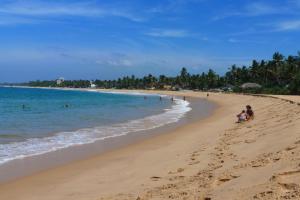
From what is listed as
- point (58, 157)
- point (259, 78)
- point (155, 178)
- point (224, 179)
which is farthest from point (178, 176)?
point (259, 78)

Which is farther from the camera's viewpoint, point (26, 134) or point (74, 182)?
point (26, 134)

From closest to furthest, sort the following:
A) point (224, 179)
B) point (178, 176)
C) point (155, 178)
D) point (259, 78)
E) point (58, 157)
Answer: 1. point (224, 179)
2. point (178, 176)
3. point (155, 178)
4. point (58, 157)
5. point (259, 78)

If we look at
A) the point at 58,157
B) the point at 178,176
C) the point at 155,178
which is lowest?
the point at 58,157

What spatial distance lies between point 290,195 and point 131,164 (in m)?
7.41

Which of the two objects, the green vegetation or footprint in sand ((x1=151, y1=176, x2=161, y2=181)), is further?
the green vegetation

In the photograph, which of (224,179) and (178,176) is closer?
(224,179)

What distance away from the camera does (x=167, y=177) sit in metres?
10.2

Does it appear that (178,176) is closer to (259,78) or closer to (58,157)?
(58,157)

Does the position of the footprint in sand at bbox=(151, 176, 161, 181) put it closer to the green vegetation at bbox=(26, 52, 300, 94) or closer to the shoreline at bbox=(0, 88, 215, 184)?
the shoreline at bbox=(0, 88, 215, 184)

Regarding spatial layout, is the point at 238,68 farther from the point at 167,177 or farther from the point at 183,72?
the point at 167,177

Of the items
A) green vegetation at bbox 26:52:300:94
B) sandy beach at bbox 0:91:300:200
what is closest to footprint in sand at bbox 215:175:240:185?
sandy beach at bbox 0:91:300:200

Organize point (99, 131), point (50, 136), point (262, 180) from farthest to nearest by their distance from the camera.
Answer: point (99, 131)
point (50, 136)
point (262, 180)

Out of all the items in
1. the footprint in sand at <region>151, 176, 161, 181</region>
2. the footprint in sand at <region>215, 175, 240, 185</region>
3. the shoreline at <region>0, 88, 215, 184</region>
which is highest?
the footprint in sand at <region>215, 175, 240, 185</region>

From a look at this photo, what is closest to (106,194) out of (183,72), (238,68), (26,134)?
(26,134)
